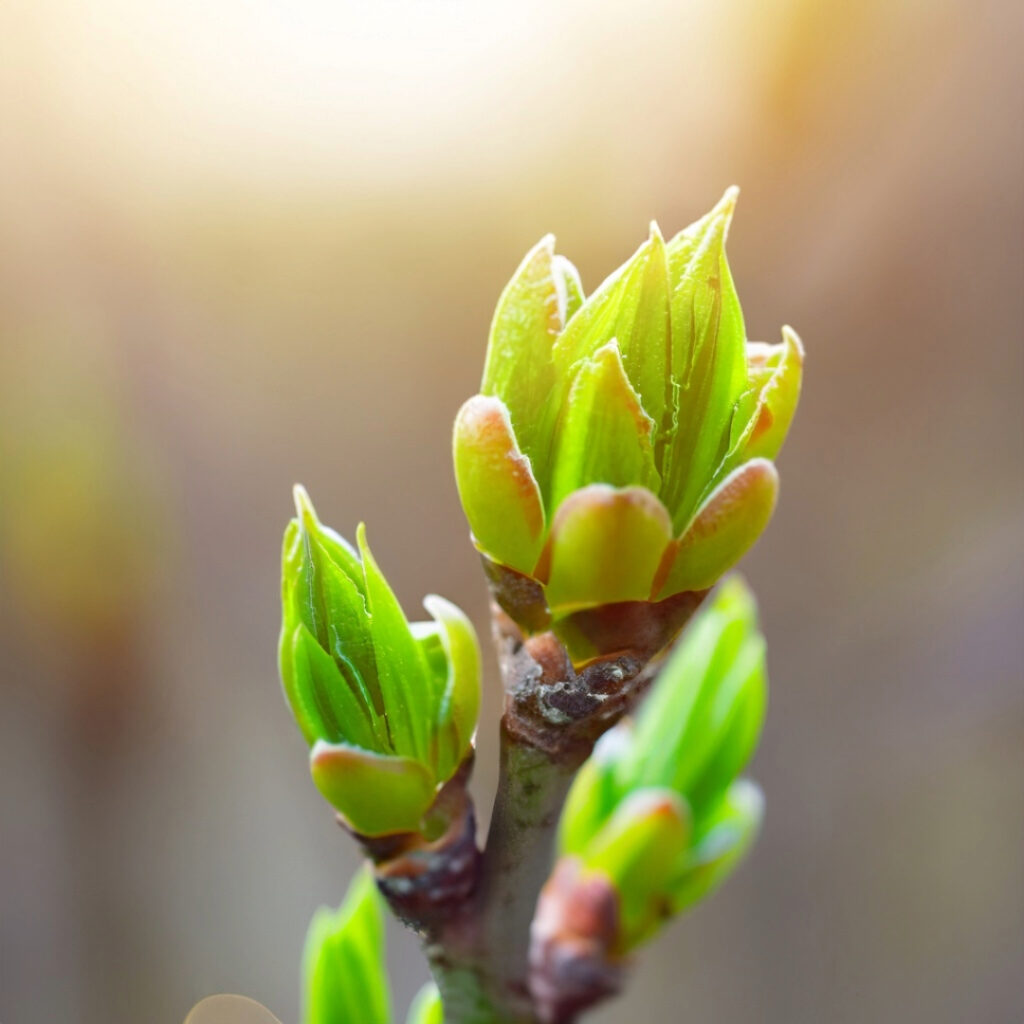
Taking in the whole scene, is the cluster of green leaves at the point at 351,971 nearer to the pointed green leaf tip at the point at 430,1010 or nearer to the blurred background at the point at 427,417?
the pointed green leaf tip at the point at 430,1010

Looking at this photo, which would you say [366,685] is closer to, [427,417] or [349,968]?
[349,968]

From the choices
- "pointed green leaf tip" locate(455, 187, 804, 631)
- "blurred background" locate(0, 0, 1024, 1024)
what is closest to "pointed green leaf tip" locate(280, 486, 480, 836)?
"pointed green leaf tip" locate(455, 187, 804, 631)

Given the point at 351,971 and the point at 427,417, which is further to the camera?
the point at 427,417

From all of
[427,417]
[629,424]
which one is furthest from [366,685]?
[427,417]

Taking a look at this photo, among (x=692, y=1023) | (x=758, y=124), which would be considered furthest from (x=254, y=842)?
(x=758, y=124)

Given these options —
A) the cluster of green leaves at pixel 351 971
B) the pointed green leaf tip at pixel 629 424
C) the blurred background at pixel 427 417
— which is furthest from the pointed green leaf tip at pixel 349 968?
the blurred background at pixel 427 417

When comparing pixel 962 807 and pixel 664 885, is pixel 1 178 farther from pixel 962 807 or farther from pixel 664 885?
pixel 962 807
